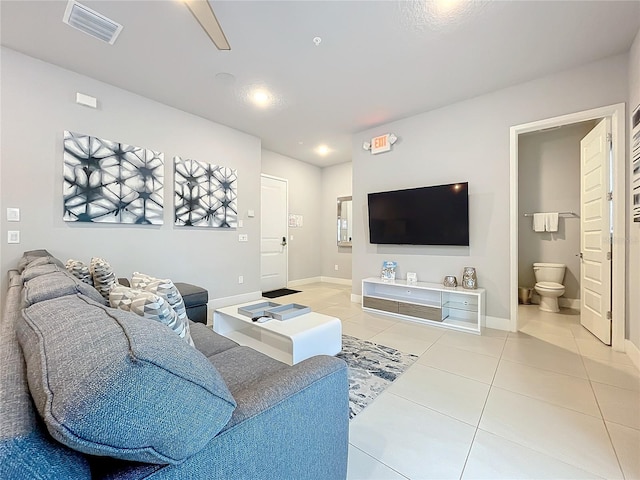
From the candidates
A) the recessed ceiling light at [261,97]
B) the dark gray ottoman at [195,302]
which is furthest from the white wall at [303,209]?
the dark gray ottoman at [195,302]

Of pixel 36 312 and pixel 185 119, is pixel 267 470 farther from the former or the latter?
pixel 185 119

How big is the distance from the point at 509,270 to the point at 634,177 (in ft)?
4.15

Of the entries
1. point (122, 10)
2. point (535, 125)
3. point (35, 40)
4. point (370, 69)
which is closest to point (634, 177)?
point (535, 125)

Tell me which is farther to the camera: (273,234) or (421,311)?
(273,234)

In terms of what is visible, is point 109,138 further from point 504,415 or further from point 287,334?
point 504,415

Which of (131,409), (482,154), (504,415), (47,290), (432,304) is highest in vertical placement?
(482,154)

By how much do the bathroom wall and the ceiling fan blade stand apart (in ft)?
15.1

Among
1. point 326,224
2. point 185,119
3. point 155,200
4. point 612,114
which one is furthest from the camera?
point 326,224

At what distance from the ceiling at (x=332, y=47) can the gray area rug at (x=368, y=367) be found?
273 cm

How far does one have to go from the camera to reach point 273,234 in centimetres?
536

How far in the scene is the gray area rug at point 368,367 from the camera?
1823 millimetres

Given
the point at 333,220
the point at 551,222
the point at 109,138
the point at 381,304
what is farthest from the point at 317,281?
the point at 109,138

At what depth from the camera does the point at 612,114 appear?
2.53 m

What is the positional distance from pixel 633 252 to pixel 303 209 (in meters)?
4.83
